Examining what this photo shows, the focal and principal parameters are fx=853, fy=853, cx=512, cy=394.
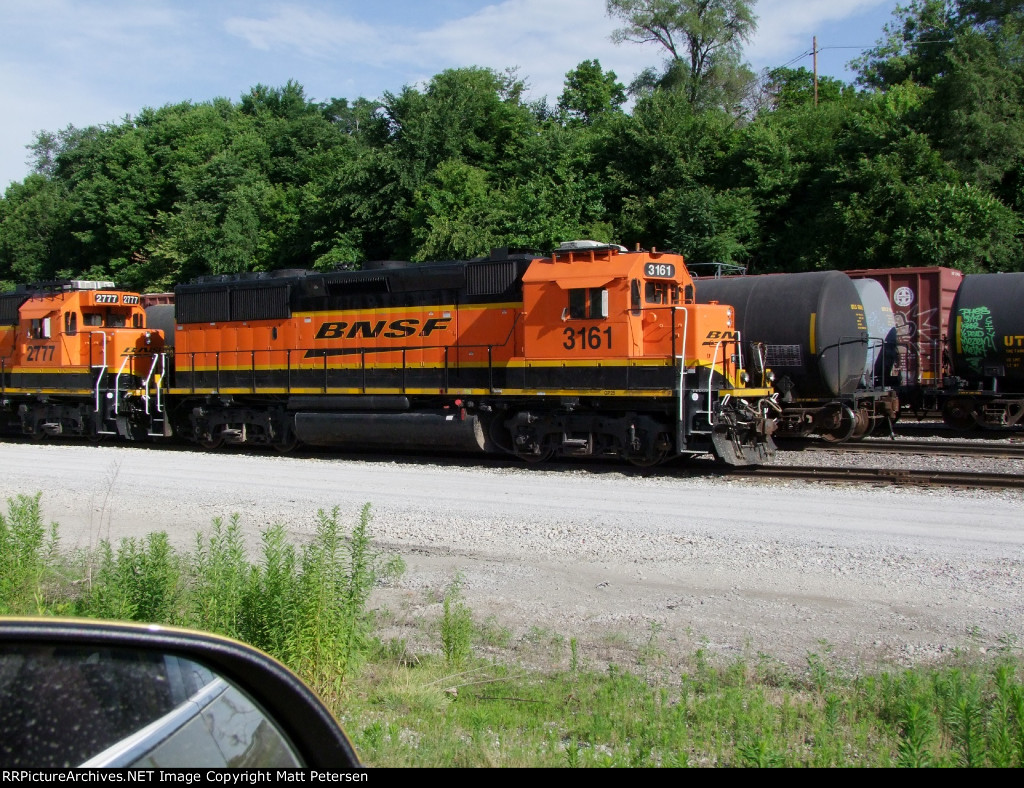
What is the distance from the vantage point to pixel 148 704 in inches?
76.2

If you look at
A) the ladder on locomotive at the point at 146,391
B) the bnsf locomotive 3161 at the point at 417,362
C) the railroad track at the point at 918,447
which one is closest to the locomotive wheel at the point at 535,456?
the bnsf locomotive 3161 at the point at 417,362

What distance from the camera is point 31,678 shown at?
1821mm

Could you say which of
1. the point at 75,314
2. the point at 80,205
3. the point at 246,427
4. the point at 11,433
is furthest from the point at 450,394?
the point at 80,205

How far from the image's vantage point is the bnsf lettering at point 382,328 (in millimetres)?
17203

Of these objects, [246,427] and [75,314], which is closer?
[246,427]

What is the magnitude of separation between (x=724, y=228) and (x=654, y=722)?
28682 millimetres

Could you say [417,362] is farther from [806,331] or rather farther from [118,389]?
[118,389]

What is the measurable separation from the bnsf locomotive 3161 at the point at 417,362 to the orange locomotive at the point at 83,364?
0.05m

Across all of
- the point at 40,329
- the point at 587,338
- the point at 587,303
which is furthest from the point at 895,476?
the point at 40,329

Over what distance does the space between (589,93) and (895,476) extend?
37841 millimetres

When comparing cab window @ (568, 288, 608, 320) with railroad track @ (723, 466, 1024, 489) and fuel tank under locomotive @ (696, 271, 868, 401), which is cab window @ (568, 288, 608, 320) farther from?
railroad track @ (723, 466, 1024, 489)

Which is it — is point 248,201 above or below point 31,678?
above

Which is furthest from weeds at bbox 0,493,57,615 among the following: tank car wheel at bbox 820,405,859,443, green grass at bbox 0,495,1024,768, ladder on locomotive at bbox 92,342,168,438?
tank car wheel at bbox 820,405,859,443
